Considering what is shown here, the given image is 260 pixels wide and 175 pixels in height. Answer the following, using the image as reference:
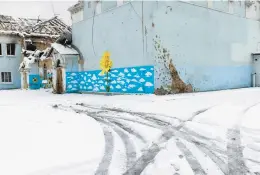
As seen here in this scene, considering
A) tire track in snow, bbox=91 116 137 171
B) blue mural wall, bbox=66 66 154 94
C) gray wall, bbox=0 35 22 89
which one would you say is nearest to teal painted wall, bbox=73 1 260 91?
blue mural wall, bbox=66 66 154 94

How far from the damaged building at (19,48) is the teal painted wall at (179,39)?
32.1 ft

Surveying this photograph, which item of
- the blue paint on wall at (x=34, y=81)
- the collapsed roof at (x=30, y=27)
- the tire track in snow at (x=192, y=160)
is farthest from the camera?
the collapsed roof at (x=30, y=27)

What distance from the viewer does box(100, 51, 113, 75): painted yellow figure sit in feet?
60.0

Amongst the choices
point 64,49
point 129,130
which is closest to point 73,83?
point 64,49

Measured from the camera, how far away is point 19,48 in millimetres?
30734

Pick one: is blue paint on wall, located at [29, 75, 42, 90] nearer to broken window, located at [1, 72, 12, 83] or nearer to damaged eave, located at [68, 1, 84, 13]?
broken window, located at [1, 72, 12, 83]

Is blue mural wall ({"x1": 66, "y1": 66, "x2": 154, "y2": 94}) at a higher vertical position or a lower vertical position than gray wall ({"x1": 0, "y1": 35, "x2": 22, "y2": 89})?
lower

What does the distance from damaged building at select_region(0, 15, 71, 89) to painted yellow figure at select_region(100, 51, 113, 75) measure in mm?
11748

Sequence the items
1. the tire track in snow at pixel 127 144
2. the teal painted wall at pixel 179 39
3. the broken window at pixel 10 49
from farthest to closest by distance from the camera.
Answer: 1. the broken window at pixel 10 49
2. the teal painted wall at pixel 179 39
3. the tire track in snow at pixel 127 144

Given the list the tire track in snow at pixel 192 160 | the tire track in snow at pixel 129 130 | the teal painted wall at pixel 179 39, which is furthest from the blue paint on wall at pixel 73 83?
the tire track in snow at pixel 192 160

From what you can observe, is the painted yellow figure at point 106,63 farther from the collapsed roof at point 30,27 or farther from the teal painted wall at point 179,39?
the collapsed roof at point 30,27

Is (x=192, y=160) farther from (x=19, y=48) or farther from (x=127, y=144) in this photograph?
(x=19, y=48)

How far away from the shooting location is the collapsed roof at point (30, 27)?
30.2 m

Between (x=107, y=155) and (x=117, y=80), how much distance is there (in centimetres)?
1306
